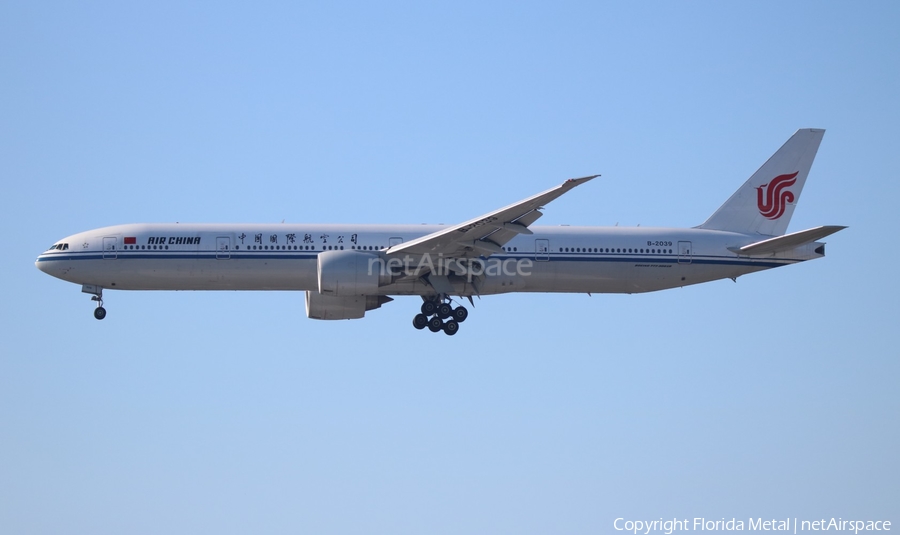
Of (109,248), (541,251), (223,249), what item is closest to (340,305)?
(223,249)

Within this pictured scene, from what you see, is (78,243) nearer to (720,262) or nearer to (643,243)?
(643,243)

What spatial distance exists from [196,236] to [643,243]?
1672cm

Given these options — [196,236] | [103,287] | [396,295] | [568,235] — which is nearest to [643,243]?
[568,235]

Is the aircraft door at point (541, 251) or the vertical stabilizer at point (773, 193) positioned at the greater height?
the vertical stabilizer at point (773, 193)

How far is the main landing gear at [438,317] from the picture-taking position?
45.0 m

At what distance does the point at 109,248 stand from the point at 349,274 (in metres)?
9.19

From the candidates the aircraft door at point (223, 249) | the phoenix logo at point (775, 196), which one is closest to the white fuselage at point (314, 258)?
the aircraft door at point (223, 249)

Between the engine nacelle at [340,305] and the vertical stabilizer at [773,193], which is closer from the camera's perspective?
the engine nacelle at [340,305]

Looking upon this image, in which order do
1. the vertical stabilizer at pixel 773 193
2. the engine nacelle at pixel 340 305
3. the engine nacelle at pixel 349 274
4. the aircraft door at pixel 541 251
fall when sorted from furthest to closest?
the vertical stabilizer at pixel 773 193 → the engine nacelle at pixel 340 305 → the aircraft door at pixel 541 251 → the engine nacelle at pixel 349 274

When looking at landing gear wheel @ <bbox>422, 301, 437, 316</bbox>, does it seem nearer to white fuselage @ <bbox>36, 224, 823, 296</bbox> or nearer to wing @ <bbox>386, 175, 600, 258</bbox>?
white fuselage @ <bbox>36, 224, 823, 296</bbox>

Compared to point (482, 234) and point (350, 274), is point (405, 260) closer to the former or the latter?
point (350, 274)

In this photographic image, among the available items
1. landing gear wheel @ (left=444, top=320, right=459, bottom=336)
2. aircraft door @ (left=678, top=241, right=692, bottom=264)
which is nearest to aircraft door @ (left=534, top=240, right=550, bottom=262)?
landing gear wheel @ (left=444, top=320, right=459, bottom=336)

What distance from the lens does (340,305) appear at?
46531 millimetres

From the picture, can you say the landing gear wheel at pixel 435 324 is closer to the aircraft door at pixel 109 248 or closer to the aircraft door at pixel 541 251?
the aircraft door at pixel 541 251
